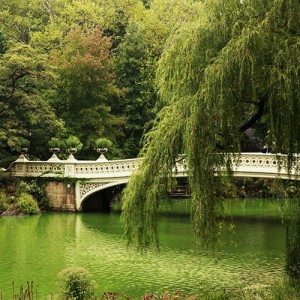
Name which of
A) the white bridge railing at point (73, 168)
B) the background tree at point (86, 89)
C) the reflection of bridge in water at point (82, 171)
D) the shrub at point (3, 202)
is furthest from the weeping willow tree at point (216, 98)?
the background tree at point (86, 89)

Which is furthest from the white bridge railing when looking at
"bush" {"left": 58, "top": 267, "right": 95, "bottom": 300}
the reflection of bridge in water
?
"bush" {"left": 58, "top": 267, "right": 95, "bottom": 300}

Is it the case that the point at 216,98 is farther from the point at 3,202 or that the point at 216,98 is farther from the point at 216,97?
the point at 3,202

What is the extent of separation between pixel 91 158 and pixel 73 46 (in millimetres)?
5624

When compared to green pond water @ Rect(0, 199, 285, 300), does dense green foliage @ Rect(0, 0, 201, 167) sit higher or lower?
higher

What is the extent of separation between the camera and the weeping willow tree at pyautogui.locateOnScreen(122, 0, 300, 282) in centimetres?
1020

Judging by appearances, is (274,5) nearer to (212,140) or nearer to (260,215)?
(212,140)

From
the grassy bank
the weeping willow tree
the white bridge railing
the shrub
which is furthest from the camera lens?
the white bridge railing

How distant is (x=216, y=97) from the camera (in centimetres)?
1028

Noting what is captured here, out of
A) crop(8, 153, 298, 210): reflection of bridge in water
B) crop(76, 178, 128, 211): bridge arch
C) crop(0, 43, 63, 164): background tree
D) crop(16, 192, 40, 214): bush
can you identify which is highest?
crop(0, 43, 63, 164): background tree

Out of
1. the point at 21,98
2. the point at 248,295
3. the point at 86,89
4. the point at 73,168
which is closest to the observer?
the point at 248,295

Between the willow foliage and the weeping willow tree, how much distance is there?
0.05ft

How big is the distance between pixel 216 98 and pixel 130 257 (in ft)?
22.3

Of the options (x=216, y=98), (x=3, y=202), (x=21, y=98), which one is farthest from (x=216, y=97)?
(x=21, y=98)

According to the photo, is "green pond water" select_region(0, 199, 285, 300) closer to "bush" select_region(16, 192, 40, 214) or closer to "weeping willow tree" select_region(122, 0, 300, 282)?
"weeping willow tree" select_region(122, 0, 300, 282)
